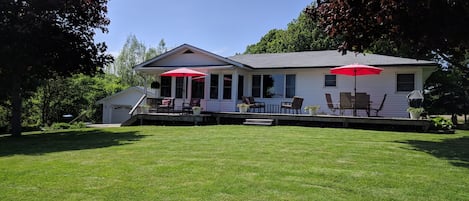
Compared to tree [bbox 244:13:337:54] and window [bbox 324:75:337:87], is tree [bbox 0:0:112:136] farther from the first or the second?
tree [bbox 244:13:337:54]

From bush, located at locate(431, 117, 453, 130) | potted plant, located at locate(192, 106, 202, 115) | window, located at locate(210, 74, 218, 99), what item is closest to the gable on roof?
window, located at locate(210, 74, 218, 99)

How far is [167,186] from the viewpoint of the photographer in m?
4.74

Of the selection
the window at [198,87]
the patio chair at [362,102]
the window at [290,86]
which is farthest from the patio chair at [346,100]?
the window at [198,87]

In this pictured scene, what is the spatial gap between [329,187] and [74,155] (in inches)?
204

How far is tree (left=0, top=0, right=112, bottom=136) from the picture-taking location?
11.8 m

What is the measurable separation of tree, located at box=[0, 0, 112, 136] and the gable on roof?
4.67 m

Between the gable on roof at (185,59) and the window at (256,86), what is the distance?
1.83m

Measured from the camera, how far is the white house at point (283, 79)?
1561 centimetres

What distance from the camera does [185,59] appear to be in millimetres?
19078

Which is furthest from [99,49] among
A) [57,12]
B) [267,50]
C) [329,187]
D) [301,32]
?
[267,50]

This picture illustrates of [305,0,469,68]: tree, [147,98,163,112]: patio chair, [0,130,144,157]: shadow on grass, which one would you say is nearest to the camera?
[305,0,469,68]: tree

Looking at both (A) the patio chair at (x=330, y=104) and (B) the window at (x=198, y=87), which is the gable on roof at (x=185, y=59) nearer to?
(B) the window at (x=198, y=87)

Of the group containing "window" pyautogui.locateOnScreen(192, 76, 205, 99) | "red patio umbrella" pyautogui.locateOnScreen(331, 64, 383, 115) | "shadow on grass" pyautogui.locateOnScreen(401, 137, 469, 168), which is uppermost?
"red patio umbrella" pyautogui.locateOnScreen(331, 64, 383, 115)

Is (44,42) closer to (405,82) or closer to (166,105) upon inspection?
(166,105)
